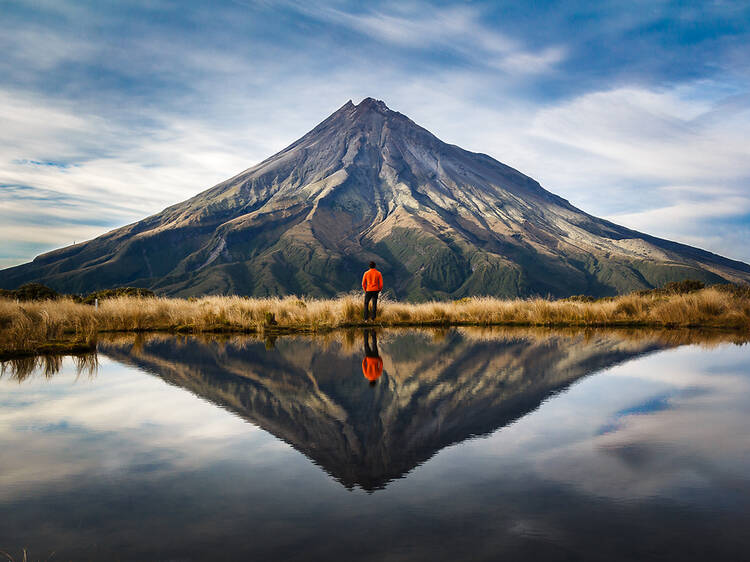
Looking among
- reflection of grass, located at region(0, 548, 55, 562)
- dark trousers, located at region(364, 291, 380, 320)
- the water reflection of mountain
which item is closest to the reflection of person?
the water reflection of mountain

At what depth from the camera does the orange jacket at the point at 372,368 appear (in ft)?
26.7

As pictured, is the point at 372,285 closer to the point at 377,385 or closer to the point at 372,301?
the point at 372,301

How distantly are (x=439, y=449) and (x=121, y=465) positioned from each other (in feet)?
8.28

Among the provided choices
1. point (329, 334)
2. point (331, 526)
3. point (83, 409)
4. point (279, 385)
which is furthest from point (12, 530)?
point (329, 334)

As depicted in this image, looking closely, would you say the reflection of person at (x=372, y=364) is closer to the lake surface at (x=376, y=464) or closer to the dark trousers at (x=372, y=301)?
the lake surface at (x=376, y=464)

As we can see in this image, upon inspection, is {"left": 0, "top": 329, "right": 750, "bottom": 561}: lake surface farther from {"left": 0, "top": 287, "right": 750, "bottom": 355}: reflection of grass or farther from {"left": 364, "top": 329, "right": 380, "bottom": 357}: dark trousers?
{"left": 0, "top": 287, "right": 750, "bottom": 355}: reflection of grass

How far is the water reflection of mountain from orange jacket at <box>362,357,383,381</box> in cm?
14

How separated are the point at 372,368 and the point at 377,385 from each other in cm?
150

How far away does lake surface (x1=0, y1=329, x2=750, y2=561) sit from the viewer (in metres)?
2.95

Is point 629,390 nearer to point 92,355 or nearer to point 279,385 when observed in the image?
point 279,385

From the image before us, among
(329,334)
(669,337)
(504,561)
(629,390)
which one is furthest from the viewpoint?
(329,334)

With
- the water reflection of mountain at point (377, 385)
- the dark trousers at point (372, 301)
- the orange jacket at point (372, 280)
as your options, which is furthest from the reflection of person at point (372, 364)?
the dark trousers at point (372, 301)

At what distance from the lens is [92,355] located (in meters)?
10.9

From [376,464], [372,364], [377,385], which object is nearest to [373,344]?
[372,364]
